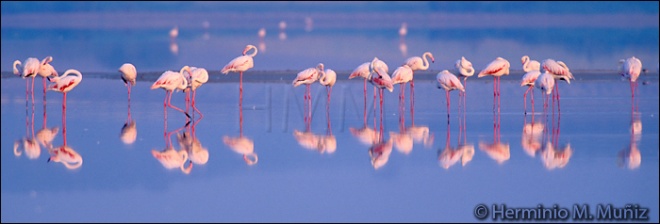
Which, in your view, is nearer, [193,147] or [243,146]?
[193,147]

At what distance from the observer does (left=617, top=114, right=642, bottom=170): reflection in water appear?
8344mm

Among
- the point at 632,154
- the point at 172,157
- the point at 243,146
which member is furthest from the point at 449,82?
the point at 172,157

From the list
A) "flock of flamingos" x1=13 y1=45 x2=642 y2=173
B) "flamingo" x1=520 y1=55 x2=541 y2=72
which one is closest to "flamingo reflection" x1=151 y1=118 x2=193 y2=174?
"flock of flamingos" x1=13 y1=45 x2=642 y2=173

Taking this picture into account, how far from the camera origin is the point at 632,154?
8.84m

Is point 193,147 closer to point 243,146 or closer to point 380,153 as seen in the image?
point 243,146

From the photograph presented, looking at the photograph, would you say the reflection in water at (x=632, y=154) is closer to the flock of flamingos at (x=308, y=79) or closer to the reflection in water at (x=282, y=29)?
the flock of flamingos at (x=308, y=79)

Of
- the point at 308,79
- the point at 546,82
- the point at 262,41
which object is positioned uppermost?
the point at 262,41

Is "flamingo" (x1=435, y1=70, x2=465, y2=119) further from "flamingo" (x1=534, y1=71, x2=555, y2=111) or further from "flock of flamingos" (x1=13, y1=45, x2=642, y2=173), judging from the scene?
"flamingo" (x1=534, y1=71, x2=555, y2=111)

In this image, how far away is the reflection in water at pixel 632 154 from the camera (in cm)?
834

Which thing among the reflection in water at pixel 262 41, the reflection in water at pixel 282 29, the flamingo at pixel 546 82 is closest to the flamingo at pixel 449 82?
the flamingo at pixel 546 82

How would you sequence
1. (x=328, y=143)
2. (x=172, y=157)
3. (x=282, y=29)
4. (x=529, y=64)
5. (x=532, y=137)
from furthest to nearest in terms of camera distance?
(x=282, y=29)
(x=529, y=64)
(x=532, y=137)
(x=328, y=143)
(x=172, y=157)

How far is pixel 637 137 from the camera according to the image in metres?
9.93

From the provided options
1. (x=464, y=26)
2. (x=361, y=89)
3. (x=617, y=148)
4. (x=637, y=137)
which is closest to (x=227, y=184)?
(x=617, y=148)

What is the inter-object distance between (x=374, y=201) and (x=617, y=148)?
295 centimetres
